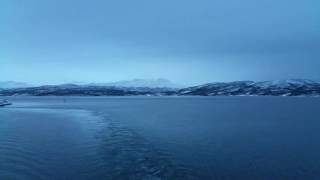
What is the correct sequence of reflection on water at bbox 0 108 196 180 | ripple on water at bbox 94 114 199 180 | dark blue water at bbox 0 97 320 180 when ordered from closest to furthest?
ripple on water at bbox 94 114 199 180 → reflection on water at bbox 0 108 196 180 → dark blue water at bbox 0 97 320 180

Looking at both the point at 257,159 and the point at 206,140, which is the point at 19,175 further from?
the point at 206,140

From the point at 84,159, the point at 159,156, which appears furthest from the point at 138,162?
the point at 84,159

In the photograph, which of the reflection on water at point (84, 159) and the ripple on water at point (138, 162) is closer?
the ripple on water at point (138, 162)

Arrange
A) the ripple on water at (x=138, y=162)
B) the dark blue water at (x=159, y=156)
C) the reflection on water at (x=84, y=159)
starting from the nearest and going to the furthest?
the ripple on water at (x=138, y=162) < the reflection on water at (x=84, y=159) < the dark blue water at (x=159, y=156)

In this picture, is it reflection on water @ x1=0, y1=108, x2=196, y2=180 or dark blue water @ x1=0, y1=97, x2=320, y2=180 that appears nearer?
reflection on water @ x1=0, y1=108, x2=196, y2=180

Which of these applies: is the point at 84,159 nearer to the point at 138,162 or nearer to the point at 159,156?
the point at 138,162

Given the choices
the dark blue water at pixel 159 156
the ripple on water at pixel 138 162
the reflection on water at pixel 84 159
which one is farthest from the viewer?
the dark blue water at pixel 159 156

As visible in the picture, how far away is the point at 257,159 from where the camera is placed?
25.3 meters

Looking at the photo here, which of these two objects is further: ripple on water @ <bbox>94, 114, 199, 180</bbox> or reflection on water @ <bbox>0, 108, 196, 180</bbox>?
reflection on water @ <bbox>0, 108, 196, 180</bbox>

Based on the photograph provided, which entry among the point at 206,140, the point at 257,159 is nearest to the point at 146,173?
the point at 257,159

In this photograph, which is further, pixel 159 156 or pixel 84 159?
pixel 159 156

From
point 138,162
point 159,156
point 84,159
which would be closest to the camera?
point 138,162

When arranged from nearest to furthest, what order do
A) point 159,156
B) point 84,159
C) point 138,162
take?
point 138,162, point 84,159, point 159,156

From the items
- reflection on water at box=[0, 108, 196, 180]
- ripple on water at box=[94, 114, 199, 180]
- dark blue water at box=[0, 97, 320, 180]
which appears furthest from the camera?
dark blue water at box=[0, 97, 320, 180]
